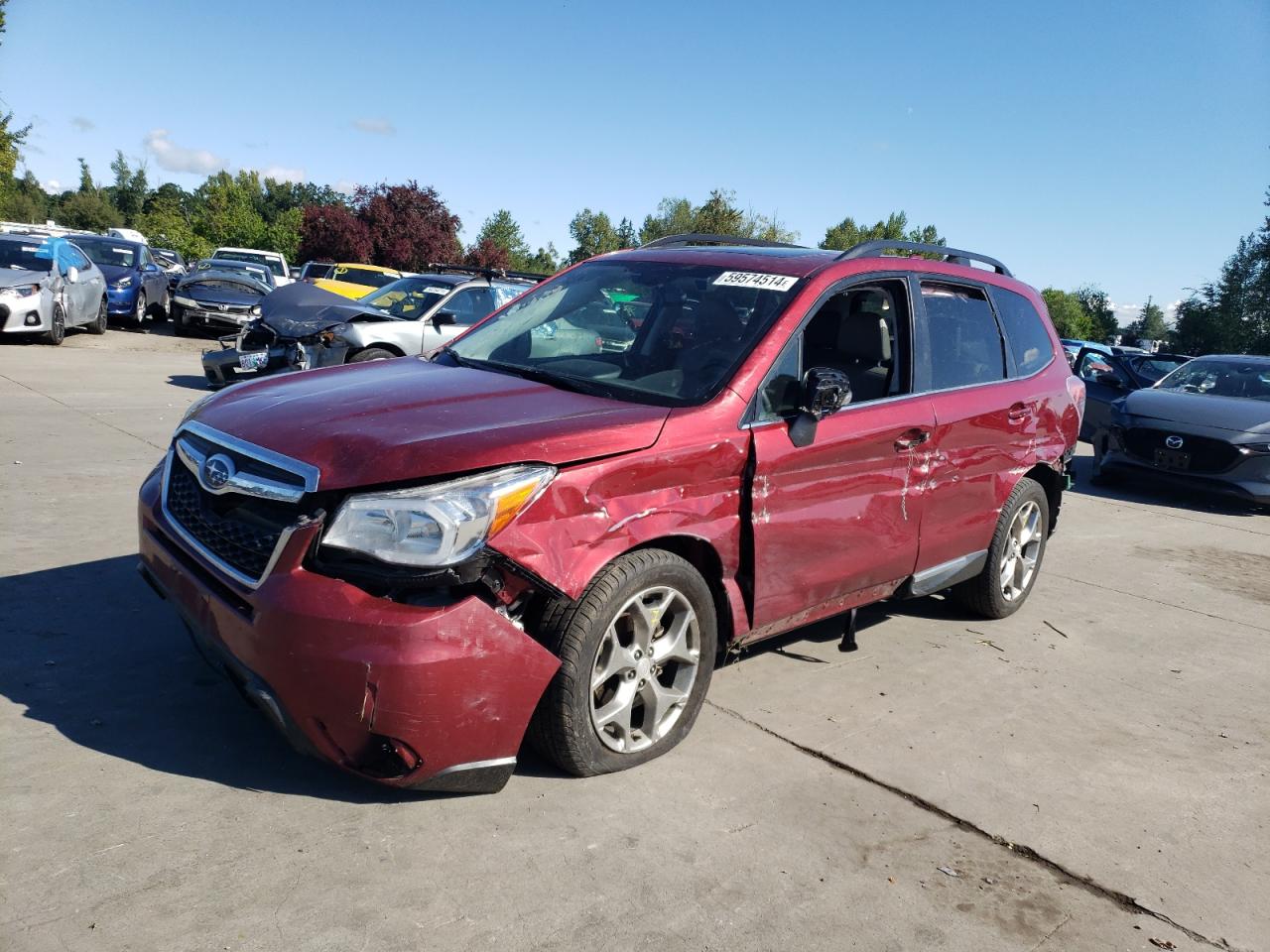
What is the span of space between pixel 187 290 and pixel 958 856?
61.0ft

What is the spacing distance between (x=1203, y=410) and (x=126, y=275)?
17.8 metres

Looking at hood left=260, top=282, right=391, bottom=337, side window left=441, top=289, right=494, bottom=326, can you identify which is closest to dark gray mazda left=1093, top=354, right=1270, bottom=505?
side window left=441, top=289, right=494, bottom=326

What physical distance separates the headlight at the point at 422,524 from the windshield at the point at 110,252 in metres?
19.0

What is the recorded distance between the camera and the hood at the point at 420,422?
3.08 meters

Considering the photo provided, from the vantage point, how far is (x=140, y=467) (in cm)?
756

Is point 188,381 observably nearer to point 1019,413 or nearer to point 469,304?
point 469,304

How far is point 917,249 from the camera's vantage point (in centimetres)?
496

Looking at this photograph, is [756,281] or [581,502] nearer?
[581,502]

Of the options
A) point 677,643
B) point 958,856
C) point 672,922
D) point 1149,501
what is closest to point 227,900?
point 672,922

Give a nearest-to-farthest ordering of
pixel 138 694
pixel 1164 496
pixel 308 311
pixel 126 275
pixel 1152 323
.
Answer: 1. pixel 138 694
2. pixel 1164 496
3. pixel 308 311
4. pixel 126 275
5. pixel 1152 323

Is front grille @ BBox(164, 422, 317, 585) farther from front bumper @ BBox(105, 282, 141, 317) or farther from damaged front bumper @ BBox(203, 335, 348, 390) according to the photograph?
front bumper @ BBox(105, 282, 141, 317)

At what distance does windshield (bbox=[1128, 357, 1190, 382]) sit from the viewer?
15070 mm

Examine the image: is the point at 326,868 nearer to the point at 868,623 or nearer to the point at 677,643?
the point at 677,643

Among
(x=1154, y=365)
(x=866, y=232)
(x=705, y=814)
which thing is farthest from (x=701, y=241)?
(x=866, y=232)
